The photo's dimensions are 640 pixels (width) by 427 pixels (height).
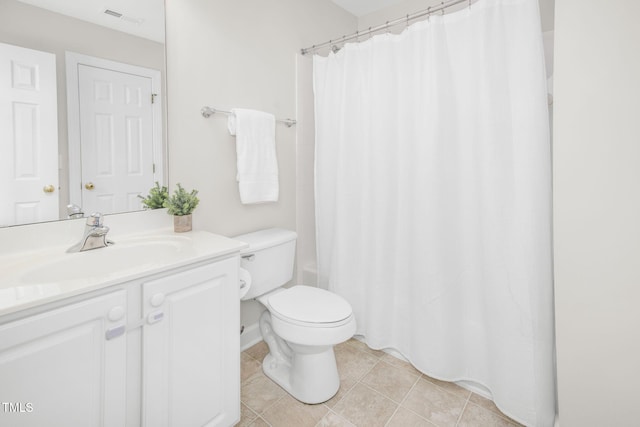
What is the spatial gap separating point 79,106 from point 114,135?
6.3 inches

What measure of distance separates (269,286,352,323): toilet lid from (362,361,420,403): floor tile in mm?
472

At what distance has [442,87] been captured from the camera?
1.61m

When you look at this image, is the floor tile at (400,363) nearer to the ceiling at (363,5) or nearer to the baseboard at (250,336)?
the baseboard at (250,336)

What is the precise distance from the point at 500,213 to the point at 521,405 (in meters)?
0.87

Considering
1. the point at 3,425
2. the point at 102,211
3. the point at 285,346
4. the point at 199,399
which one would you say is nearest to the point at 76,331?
the point at 3,425

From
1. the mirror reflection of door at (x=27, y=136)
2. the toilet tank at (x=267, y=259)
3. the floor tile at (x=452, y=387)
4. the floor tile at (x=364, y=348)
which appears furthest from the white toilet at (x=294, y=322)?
the mirror reflection of door at (x=27, y=136)

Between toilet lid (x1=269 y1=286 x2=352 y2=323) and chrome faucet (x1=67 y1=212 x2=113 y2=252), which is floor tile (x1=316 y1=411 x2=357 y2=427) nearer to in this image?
toilet lid (x1=269 y1=286 x2=352 y2=323)

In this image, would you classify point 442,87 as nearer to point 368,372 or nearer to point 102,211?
point 368,372

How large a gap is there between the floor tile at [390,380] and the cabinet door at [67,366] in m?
1.20

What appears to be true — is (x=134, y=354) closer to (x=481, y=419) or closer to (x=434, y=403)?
(x=434, y=403)

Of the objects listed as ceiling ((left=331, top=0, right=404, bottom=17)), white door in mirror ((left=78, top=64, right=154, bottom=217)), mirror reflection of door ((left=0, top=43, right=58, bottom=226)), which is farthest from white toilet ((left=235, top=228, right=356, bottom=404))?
ceiling ((left=331, top=0, right=404, bottom=17))

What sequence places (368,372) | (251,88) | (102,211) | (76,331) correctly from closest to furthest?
(76,331) < (102,211) < (368,372) < (251,88)

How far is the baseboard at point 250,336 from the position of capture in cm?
201

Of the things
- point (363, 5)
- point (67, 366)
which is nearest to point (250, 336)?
point (67, 366)
